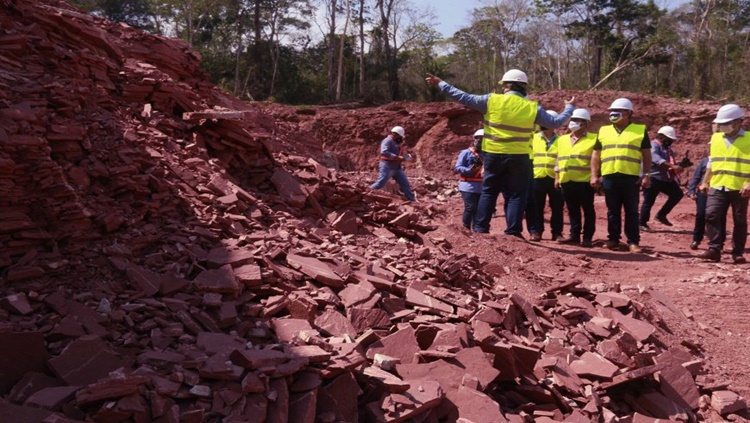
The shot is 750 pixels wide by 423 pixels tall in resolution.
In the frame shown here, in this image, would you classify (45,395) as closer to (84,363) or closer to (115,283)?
(84,363)

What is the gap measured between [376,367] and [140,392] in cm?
107

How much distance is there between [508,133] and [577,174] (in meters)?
1.52

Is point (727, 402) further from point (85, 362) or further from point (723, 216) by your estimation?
point (723, 216)

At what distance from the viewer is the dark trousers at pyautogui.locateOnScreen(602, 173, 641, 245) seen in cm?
632

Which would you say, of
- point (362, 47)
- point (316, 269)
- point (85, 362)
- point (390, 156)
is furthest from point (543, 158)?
point (362, 47)

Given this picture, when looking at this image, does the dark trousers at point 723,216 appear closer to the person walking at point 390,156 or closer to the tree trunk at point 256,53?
the person walking at point 390,156

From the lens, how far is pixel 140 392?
2.04 meters

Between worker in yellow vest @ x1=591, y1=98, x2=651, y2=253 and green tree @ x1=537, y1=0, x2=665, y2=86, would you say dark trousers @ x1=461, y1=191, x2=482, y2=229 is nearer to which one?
worker in yellow vest @ x1=591, y1=98, x2=651, y2=253

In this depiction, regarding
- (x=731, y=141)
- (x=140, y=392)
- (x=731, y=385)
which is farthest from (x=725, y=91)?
(x=140, y=392)

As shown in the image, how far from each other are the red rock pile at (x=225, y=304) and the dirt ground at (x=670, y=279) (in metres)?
0.21

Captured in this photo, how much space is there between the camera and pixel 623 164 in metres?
6.25

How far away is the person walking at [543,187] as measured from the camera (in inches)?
290

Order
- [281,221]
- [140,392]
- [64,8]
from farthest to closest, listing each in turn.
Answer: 1. [64,8]
2. [281,221]
3. [140,392]

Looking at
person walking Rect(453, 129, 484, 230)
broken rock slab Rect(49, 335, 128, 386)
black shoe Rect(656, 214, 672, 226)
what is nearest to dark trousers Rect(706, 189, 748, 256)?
person walking Rect(453, 129, 484, 230)
